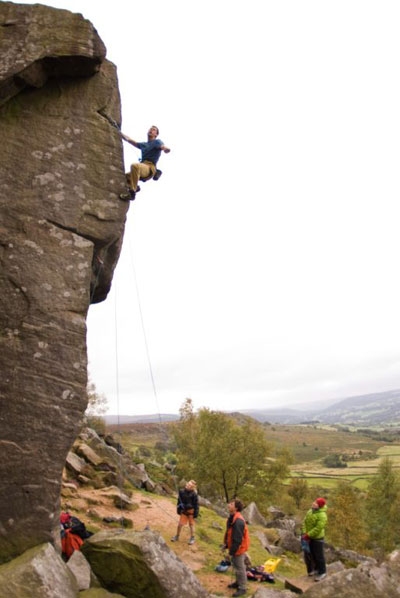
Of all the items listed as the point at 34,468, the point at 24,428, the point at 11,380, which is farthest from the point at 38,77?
the point at 34,468

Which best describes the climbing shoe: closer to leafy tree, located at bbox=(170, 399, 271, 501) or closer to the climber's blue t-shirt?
the climber's blue t-shirt

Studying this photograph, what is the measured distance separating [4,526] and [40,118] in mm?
10635

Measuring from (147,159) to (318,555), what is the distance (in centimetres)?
1516

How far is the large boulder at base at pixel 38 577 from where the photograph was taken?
840 cm

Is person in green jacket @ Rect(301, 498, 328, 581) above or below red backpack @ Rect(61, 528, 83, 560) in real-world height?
below

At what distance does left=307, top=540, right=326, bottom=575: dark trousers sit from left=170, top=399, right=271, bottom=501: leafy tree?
34.5 metres

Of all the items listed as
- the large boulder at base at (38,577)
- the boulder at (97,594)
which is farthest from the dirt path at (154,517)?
the large boulder at base at (38,577)

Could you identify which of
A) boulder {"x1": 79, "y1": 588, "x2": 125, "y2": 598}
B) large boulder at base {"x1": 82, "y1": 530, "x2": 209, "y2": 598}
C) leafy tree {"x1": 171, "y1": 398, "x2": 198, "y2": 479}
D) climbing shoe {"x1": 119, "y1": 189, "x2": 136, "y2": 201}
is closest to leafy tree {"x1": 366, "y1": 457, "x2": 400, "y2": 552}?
leafy tree {"x1": 171, "y1": 398, "x2": 198, "y2": 479}

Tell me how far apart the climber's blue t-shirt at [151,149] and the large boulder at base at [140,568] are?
11.5 m

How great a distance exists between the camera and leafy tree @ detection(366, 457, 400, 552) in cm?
6219

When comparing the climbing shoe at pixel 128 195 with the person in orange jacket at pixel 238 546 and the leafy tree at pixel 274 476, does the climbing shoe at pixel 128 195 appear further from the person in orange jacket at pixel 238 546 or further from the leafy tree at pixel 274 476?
the leafy tree at pixel 274 476

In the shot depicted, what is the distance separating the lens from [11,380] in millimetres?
10305

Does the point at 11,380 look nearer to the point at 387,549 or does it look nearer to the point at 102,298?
the point at 102,298

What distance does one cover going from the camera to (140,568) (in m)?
10.4
